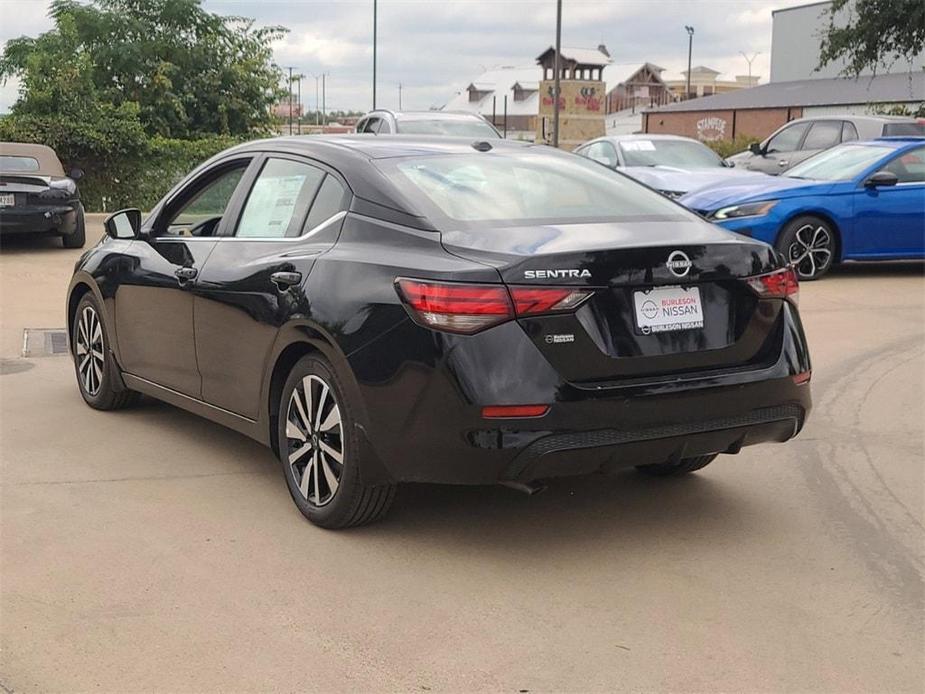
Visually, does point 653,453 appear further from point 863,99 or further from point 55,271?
point 863,99

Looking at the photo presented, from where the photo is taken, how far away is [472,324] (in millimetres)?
4145

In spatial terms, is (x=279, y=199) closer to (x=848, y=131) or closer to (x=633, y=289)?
A: (x=633, y=289)

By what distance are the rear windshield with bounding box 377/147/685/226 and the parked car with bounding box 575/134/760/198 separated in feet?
32.1

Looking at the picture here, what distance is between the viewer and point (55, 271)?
1394 centimetres

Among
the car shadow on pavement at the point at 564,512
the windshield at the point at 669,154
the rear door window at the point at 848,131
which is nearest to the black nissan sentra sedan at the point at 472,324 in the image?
the car shadow on pavement at the point at 564,512

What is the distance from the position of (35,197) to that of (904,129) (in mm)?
12478

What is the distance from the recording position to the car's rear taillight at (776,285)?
464 cm

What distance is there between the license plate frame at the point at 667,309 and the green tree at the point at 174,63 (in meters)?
29.2

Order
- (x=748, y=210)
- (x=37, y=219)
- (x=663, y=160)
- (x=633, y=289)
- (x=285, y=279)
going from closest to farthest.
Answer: (x=633, y=289) → (x=285, y=279) → (x=748, y=210) → (x=37, y=219) → (x=663, y=160)

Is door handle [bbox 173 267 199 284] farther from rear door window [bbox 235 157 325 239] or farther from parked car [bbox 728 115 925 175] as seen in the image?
parked car [bbox 728 115 925 175]

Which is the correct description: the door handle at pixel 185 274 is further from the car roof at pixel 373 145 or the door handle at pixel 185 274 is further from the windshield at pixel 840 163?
the windshield at pixel 840 163

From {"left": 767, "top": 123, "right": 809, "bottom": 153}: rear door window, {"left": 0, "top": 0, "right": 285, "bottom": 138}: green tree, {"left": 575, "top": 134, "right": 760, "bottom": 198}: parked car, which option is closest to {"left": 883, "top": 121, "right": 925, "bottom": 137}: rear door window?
{"left": 767, "top": 123, "right": 809, "bottom": 153}: rear door window

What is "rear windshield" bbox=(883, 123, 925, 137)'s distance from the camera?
1777 cm

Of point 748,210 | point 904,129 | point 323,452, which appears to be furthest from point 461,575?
point 904,129
